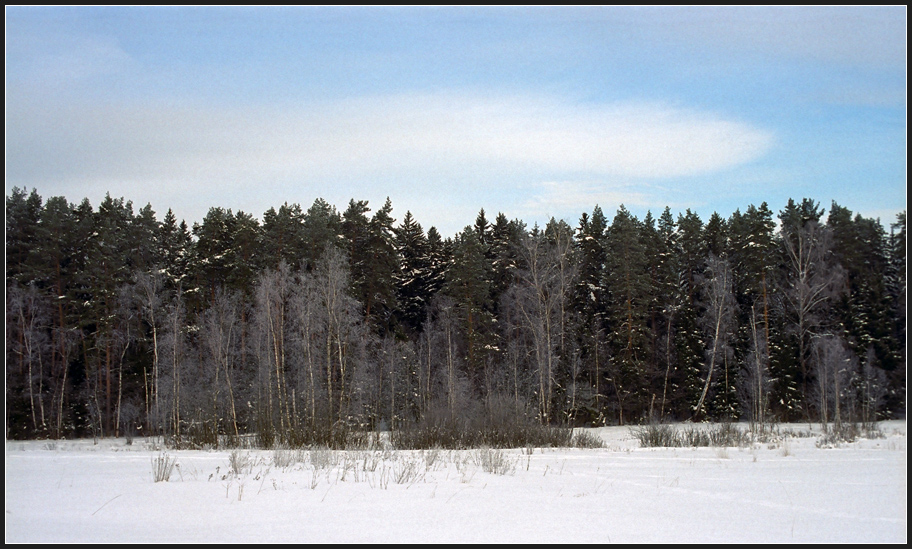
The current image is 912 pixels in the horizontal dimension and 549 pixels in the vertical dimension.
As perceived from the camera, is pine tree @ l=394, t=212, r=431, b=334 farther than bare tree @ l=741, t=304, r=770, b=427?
Yes

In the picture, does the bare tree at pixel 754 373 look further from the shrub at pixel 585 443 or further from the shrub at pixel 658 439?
the shrub at pixel 585 443

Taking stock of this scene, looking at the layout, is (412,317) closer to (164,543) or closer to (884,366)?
(884,366)

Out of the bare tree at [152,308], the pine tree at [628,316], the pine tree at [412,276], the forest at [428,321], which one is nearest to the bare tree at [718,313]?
the forest at [428,321]

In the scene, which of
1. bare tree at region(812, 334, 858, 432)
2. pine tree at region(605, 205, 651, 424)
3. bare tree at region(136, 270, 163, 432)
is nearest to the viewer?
bare tree at region(136, 270, 163, 432)

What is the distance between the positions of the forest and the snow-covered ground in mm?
23341

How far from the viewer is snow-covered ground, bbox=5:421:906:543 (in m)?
5.20

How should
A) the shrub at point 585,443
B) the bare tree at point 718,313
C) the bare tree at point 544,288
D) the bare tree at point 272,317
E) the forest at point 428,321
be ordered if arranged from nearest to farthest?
the shrub at point 585,443 → the bare tree at point 544,288 → the bare tree at point 272,317 → the forest at point 428,321 → the bare tree at point 718,313

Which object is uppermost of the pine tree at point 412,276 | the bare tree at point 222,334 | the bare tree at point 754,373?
the pine tree at point 412,276

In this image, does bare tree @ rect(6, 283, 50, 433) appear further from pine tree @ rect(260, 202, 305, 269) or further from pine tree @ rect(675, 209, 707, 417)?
pine tree @ rect(675, 209, 707, 417)

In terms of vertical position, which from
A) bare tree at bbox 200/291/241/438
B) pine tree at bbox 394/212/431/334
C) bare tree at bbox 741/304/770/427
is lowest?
bare tree at bbox 741/304/770/427

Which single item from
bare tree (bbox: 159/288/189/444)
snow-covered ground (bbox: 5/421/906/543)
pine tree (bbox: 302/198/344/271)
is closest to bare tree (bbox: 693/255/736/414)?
pine tree (bbox: 302/198/344/271)

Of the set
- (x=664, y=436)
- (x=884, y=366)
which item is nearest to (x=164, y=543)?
(x=664, y=436)

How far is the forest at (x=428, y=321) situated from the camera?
117ft

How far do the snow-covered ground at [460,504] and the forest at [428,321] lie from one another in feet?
76.6
